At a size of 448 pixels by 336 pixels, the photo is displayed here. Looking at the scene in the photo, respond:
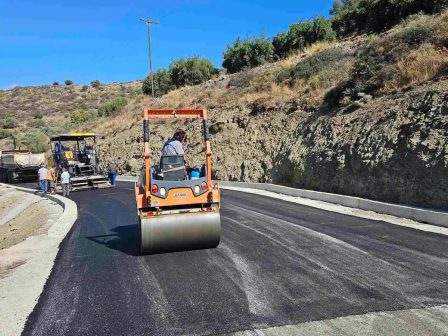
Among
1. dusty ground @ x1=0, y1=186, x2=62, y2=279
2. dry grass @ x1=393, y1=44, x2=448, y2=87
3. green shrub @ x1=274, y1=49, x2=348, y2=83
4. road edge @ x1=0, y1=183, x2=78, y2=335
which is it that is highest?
green shrub @ x1=274, y1=49, x2=348, y2=83

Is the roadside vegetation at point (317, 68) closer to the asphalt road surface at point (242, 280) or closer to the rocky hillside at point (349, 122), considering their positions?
the rocky hillside at point (349, 122)

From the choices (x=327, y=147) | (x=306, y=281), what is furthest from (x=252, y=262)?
(x=327, y=147)

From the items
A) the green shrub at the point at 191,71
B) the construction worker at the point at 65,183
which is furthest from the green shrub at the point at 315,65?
the green shrub at the point at 191,71

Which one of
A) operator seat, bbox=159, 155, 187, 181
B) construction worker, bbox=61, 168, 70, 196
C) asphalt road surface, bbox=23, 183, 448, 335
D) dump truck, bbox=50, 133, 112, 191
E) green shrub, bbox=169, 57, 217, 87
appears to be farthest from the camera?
green shrub, bbox=169, 57, 217, 87

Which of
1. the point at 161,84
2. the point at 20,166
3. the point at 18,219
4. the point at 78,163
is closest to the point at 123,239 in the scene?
the point at 18,219

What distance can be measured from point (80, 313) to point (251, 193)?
14608 millimetres

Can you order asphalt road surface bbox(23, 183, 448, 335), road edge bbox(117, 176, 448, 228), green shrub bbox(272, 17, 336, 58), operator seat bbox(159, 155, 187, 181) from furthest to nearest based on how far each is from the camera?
green shrub bbox(272, 17, 336, 58)
road edge bbox(117, 176, 448, 228)
operator seat bbox(159, 155, 187, 181)
asphalt road surface bbox(23, 183, 448, 335)

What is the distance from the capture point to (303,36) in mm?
38906

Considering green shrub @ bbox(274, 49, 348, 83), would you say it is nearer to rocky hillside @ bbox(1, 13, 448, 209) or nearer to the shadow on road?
rocky hillside @ bbox(1, 13, 448, 209)

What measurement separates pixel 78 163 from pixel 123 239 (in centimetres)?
1667

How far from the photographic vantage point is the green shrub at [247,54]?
4156 centimetres

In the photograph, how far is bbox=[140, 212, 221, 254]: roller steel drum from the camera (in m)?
8.10

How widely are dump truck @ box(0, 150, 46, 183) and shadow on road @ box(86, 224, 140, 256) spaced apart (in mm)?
28609

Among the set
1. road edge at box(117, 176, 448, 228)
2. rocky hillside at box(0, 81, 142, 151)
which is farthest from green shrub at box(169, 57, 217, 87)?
road edge at box(117, 176, 448, 228)
